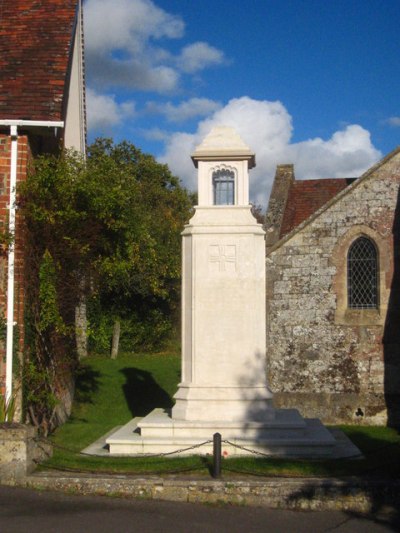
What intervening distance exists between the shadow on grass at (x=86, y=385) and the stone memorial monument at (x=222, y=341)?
6.76 meters

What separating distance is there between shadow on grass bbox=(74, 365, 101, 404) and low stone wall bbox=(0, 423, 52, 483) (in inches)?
342

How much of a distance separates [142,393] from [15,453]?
10665 millimetres

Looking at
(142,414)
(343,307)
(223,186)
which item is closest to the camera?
(223,186)

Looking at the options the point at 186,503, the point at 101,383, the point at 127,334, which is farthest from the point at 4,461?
the point at 127,334

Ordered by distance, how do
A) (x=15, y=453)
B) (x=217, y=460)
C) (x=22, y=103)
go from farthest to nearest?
1. (x=22, y=103)
2. (x=15, y=453)
3. (x=217, y=460)

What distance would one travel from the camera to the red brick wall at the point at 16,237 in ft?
42.0

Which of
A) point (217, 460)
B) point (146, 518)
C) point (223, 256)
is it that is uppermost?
point (223, 256)

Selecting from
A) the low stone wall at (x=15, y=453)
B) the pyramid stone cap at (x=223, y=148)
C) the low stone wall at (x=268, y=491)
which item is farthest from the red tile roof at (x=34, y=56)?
the low stone wall at (x=268, y=491)

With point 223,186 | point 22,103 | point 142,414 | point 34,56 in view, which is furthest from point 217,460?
point 34,56

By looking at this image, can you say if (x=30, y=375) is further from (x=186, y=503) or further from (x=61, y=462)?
(x=186, y=503)

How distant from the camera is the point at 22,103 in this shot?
1327 centimetres

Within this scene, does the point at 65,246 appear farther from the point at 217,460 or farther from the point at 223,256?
the point at 217,460

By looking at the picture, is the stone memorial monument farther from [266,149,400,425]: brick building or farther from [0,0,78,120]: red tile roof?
[266,149,400,425]: brick building

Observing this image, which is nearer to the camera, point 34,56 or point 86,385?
point 34,56
